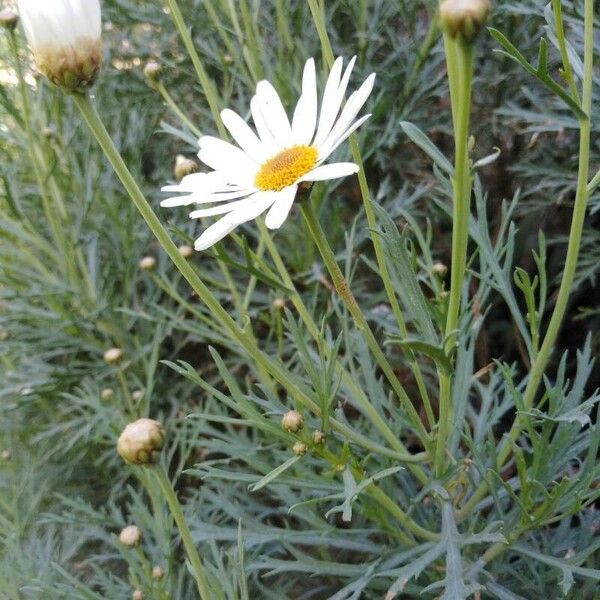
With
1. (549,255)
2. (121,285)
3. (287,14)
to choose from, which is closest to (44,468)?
(121,285)

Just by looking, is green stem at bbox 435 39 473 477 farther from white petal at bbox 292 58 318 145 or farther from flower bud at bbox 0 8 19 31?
flower bud at bbox 0 8 19 31

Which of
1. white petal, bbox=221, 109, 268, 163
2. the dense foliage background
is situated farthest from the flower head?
the dense foliage background

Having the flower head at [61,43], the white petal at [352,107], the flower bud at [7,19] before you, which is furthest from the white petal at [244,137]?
the flower bud at [7,19]

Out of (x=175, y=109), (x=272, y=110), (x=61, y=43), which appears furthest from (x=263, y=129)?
(x=61, y=43)

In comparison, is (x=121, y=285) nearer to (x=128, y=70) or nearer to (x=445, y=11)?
(x=128, y=70)

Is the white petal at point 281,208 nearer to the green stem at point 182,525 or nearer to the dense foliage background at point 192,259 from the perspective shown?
the green stem at point 182,525

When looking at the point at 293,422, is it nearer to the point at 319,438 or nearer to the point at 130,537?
the point at 319,438
